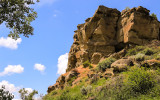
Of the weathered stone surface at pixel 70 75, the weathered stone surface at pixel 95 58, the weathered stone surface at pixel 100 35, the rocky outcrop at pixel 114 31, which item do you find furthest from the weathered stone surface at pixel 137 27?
the weathered stone surface at pixel 70 75

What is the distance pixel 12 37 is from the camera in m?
13.7

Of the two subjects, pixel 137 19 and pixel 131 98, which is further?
pixel 137 19

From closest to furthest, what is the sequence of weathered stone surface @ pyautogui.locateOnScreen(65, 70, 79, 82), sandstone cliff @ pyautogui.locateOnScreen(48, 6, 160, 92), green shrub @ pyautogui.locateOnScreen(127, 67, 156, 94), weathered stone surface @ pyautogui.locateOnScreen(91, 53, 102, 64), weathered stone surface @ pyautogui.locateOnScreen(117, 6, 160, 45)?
green shrub @ pyautogui.locateOnScreen(127, 67, 156, 94) < weathered stone surface @ pyautogui.locateOnScreen(65, 70, 79, 82) < weathered stone surface @ pyautogui.locateOnScreen(117, 6, 160, 45) < sandstone cliff @ pyautogui.locateOnScreen(48, 6, 160, 92) < weathered stone surface @ pyautogui.locateOnScreen(91, 53, 102, 64)

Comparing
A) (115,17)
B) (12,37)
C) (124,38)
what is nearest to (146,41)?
(124,38)

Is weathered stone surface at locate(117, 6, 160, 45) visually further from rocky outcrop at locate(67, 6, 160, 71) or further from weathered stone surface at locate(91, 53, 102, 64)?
weathered stone surface at locate(91, 53, 102, 64)

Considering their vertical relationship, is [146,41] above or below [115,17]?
below

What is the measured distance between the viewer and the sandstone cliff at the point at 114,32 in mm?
28500

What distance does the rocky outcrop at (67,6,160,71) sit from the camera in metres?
28.5

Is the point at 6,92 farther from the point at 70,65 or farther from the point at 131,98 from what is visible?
the point at 70,65

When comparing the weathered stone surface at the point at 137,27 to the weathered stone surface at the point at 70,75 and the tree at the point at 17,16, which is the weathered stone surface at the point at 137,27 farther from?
the tree at the point at 17,16

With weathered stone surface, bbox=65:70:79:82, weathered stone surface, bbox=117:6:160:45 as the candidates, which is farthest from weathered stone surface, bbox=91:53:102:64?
weathered stone surface, bbox=65:70:79:82

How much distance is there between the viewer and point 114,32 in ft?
106

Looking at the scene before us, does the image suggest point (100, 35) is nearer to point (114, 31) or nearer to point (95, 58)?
point (114, 31)

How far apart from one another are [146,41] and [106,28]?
28.7 feet
